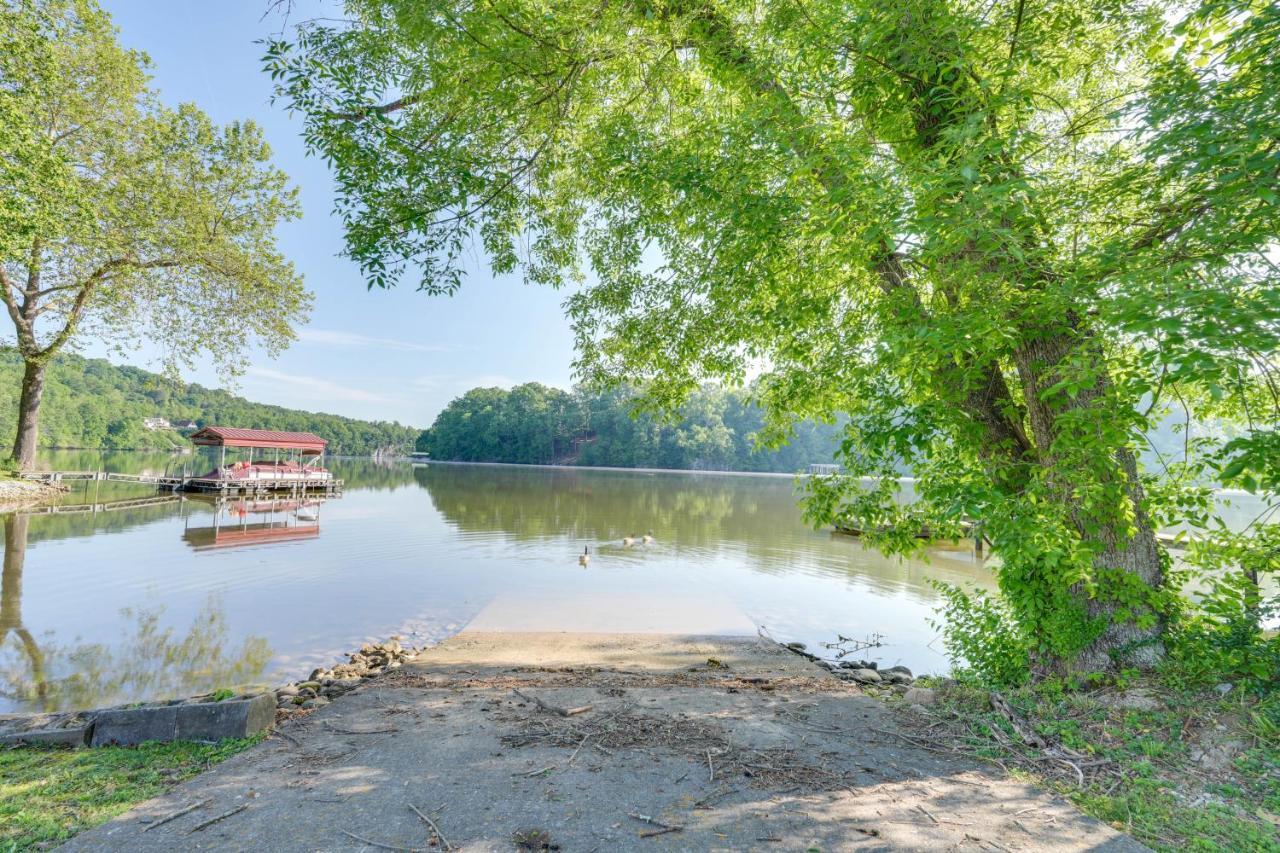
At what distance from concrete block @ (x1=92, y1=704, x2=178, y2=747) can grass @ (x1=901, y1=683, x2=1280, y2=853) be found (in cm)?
554

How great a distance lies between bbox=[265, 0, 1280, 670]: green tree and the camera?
Result: 343 centimetres

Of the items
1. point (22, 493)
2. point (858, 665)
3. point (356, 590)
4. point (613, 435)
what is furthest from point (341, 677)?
point (613, 435)

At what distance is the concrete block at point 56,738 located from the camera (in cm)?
407

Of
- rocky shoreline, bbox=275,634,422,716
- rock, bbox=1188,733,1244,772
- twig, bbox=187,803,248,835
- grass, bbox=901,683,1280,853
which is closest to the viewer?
twig, bbox=187,803,248,835

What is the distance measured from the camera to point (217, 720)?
412cm

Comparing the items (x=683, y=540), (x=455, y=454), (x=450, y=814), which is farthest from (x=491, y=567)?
(x=455, y=454)

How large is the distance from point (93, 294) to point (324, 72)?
2593 cm

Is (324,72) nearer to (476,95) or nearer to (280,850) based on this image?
(476,95)

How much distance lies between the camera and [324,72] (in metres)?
5.25

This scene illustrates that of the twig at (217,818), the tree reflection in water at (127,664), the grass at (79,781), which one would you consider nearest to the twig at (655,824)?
the twig at (217,818)

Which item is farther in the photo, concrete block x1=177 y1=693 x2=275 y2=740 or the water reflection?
the water reflection

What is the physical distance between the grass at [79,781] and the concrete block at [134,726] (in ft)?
0.30

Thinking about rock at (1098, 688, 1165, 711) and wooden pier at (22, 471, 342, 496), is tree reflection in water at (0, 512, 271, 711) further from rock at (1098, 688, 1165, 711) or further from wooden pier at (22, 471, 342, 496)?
wooden pier at (22, 471, 342, 496)

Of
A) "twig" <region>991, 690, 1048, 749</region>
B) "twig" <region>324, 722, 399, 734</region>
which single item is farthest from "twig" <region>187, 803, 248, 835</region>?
"twig" <region>991, 690, 1048, 749</region>
